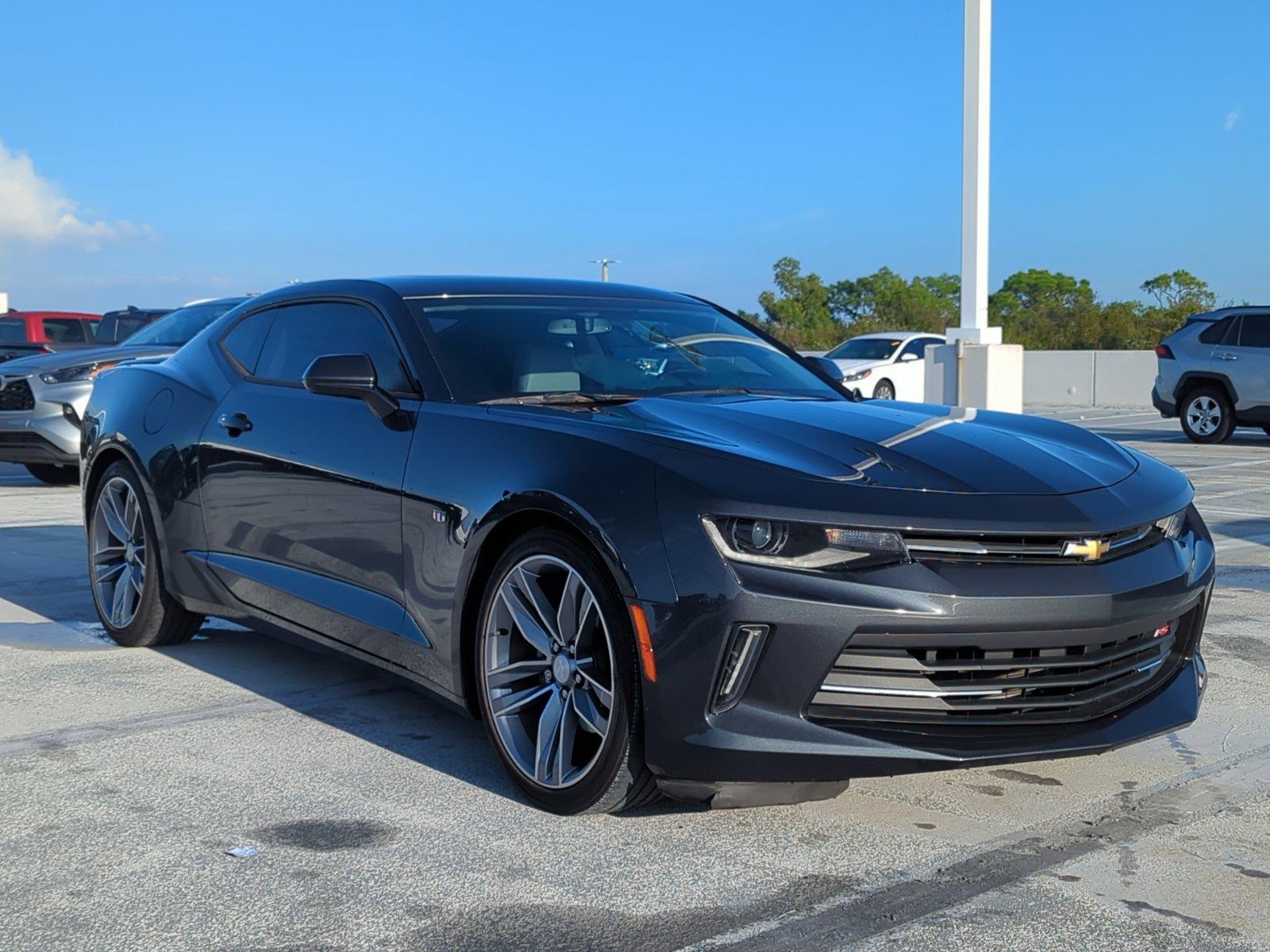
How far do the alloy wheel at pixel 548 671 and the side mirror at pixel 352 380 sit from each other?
0.83 meters

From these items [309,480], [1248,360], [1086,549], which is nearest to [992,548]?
[1086,549]

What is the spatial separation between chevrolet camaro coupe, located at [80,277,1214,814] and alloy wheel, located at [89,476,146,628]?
2.53 feet

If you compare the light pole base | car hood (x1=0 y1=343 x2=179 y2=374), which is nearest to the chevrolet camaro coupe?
car hood (x1=0 y1=343 x2=179 y2=374)

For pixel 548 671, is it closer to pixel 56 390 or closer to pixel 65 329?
pixel 56 390

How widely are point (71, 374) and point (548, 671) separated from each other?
31.4 feet

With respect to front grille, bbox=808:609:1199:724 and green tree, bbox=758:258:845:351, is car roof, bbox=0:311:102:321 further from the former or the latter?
green tree, bbox=758:258:845:351

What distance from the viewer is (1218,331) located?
18.0m

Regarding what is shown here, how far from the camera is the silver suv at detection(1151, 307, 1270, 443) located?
689 inches

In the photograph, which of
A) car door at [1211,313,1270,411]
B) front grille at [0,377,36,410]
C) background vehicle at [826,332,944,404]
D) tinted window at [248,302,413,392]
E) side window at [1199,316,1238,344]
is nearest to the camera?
tinted window at [248,302,413,392]

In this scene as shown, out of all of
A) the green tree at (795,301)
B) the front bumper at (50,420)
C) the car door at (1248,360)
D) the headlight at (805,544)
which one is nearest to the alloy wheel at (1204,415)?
the car door at (1248,360)

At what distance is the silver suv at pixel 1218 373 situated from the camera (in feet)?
57.4

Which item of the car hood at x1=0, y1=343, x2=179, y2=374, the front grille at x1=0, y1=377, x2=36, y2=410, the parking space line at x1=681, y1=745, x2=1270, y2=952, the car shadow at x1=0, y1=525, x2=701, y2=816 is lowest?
the car shadow at x1=0, y1=525, x2=701, y2=816

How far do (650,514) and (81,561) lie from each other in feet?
18.8

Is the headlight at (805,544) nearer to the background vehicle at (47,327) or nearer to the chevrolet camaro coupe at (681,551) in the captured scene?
the chevrolet camaro coupe at (681,551)
